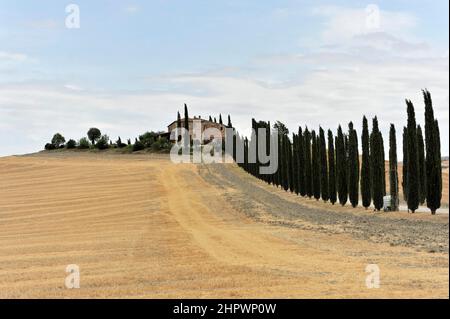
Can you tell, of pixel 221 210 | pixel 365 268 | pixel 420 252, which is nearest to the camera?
pixel 365 268

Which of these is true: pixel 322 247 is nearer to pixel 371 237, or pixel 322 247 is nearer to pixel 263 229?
pixel 371 237

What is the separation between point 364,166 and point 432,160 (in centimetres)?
569

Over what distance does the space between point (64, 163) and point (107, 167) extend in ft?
30.3

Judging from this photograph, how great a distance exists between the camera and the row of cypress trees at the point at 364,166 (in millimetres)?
29938

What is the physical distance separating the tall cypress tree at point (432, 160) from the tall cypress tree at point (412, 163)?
1.98 ft

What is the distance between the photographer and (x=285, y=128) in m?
101

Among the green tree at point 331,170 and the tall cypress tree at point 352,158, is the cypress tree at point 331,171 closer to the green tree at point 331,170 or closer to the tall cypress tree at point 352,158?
the green tree at point 331,170

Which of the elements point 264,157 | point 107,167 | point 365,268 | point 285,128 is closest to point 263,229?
point 365,268

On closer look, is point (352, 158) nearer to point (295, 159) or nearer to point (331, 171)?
point (331, 171)

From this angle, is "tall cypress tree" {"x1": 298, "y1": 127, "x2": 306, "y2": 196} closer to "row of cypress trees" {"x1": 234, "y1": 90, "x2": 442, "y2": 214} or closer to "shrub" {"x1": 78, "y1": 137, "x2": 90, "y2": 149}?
"row of cypress trees" {"x1": 234, "y1": 90, "x2": 442, "y2": 214}

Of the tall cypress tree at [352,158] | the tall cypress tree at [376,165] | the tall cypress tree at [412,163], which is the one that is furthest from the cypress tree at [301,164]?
the tall cypress tree at [412,163]

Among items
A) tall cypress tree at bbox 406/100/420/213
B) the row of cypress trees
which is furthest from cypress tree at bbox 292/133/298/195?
tall cypress tree at bbox 406/100/420/213

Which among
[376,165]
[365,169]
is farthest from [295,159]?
[376,165]

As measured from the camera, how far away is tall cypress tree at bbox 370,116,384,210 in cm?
3222
